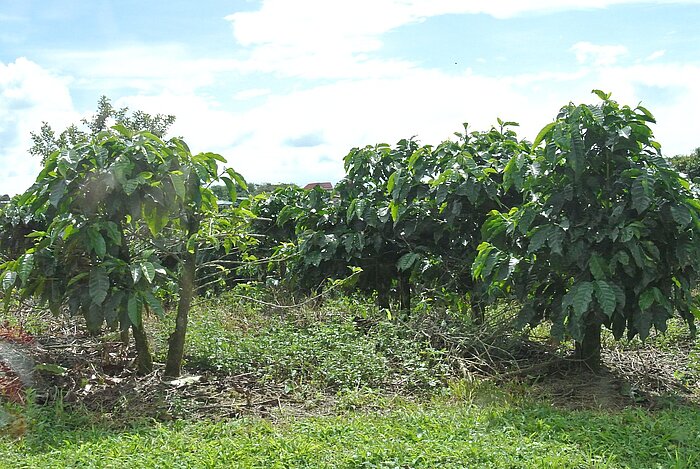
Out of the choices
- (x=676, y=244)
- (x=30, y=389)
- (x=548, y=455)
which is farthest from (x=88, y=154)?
(x=676, y=244)

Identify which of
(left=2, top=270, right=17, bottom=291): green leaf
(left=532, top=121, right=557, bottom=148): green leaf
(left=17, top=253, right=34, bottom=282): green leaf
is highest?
(left=532, top=121, right=557, bottom=148): green leaf

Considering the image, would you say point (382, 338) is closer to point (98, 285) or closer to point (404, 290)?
point (404, 290)

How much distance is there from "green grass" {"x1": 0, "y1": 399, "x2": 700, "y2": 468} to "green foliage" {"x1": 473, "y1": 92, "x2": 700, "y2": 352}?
748 millimetres

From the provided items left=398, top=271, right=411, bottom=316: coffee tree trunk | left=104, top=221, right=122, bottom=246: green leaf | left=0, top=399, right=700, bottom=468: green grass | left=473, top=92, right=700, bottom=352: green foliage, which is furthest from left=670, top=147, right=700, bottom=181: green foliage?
left=104, top=221, right=122, bottom=246: green leaf

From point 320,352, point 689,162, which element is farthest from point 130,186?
point 689,162

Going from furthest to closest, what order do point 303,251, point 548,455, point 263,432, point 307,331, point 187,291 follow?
Result: 1. point 303,251
2. point 307,331
3. point 187,291
4. point 263,432
5. point 548,455

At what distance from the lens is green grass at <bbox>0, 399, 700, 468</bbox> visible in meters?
3.57

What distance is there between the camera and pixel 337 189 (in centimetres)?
759

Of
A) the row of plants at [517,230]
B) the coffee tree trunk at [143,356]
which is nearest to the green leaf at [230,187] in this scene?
the row of plants at [517,230]

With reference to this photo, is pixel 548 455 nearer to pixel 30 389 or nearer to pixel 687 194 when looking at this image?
pixel 687 194

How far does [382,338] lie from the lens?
5699mm

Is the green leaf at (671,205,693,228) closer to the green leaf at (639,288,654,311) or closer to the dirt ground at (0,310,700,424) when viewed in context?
the green leaf at (639,288,654,311)

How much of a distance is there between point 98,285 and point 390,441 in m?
2.13

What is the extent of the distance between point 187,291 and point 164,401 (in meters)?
0.89
